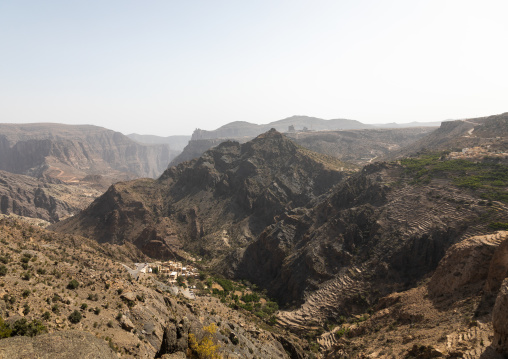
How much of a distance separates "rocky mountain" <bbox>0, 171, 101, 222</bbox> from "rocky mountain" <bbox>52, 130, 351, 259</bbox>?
49053 millimetres

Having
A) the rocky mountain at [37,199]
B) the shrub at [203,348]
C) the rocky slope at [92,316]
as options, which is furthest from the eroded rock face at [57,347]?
the rocky mountain at [37,199]

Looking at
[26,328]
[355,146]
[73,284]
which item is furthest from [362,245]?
[355,146]

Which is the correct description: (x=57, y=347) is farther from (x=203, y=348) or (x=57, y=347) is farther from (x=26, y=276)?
(x=26, y=276)

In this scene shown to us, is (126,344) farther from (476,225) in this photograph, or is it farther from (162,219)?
(162,219)

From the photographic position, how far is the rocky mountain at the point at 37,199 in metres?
131

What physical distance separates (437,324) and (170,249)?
57425 millimetres

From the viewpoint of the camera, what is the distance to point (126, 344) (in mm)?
19984

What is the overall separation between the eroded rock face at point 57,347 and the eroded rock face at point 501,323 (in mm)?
23439

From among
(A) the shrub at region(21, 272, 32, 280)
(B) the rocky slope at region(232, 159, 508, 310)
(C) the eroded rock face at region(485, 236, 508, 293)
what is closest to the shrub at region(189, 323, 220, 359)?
(A) the shrub at region(21, 272, 32, 280)

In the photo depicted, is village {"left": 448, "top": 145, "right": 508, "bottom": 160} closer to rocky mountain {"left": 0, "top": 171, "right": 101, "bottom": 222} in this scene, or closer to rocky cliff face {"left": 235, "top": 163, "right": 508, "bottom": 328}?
rocky cliff face {"left": 235, "top": 163, "right": 508, "bottom": 328}

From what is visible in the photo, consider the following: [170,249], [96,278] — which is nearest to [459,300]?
[96,278]

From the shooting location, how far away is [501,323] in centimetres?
1736

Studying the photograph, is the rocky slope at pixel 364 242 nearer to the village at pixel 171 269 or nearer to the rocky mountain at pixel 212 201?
the village at pixel 171 269

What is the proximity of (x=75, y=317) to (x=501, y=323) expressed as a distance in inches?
1098
